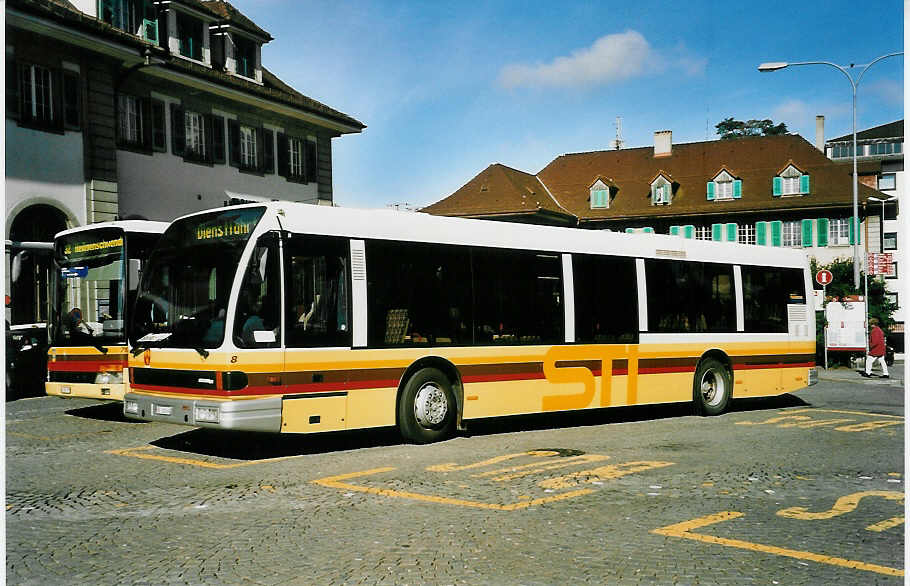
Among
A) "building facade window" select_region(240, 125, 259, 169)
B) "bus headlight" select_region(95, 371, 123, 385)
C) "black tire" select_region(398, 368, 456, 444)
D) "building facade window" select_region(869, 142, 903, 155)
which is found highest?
"building facade window" select_region(869, 142, 903, 155)

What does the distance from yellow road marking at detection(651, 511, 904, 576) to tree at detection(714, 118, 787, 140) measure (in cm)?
8909

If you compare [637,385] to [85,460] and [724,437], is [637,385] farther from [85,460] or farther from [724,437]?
[85,460]

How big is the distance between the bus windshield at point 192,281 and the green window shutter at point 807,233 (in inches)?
2335

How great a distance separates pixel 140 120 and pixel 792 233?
159ft

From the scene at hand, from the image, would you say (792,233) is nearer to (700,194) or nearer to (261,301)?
(700,194)

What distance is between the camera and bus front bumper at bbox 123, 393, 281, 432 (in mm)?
10625

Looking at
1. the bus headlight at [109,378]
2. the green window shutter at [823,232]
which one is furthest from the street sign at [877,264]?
the bus headlight at [109,378]

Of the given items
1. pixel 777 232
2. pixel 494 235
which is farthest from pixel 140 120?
pixel 777 232

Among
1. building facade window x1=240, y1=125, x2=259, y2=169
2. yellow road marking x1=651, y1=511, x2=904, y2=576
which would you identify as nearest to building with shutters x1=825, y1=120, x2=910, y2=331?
building facade window x1=240, y1=125, x2=259, y2=169

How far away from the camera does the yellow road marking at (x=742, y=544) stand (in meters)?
6.29

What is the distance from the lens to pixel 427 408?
41.3 feet

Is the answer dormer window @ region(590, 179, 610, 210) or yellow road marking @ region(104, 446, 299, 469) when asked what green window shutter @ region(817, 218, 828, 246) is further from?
yellow road marking @ region(104, 446, 299, 469)

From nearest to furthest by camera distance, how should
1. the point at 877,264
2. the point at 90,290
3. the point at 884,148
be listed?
the point at 90,290
the point at 877,264
the point at 884,148

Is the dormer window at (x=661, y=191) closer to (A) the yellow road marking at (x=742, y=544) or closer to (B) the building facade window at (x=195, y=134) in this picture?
(B) the building facade window at (x=195, y=134)
